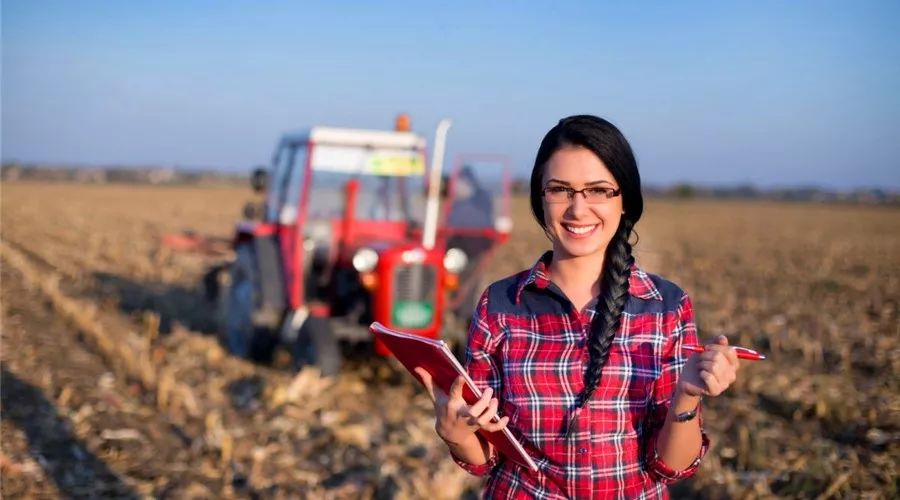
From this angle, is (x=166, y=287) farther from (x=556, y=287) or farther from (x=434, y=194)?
(x=556, y=287)

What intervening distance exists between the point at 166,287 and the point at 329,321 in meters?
6.91

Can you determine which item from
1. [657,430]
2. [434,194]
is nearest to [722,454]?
[434,194]

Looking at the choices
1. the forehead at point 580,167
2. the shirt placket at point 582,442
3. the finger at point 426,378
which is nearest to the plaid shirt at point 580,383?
the shirt placket at point 582,442

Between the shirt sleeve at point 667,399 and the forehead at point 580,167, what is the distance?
376 mm

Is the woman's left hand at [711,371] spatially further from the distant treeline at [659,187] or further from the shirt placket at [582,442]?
the distant treeline at [659,187]

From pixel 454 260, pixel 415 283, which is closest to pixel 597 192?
pixel 415 283

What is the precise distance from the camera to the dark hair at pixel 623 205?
2.26 metres

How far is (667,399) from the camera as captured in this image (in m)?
2.34

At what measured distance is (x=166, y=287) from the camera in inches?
556

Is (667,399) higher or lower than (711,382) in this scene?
lower

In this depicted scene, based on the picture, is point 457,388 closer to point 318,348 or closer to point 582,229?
point 582,229

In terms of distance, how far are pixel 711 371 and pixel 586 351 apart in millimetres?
332

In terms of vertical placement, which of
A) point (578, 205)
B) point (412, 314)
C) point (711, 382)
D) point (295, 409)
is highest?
point (578, 205)

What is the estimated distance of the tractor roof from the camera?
8.16 metres
